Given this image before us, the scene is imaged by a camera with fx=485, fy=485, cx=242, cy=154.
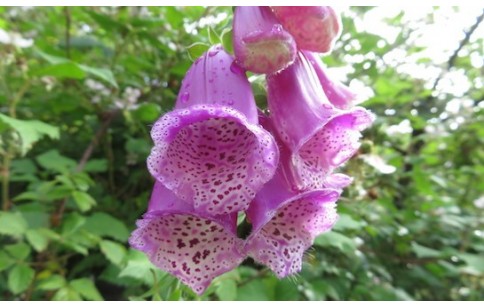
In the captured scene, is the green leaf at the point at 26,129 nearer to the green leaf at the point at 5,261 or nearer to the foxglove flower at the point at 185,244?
the green leaf at the point at 5,261

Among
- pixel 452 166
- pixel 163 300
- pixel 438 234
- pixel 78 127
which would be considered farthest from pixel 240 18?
pixel 452 166

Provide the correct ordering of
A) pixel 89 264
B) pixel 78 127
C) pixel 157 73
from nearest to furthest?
pixel 89 264, pixel 157 73, pixel 78 127

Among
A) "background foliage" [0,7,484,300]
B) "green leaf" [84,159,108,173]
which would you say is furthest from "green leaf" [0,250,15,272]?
"green leaf" [84,159,108,173]

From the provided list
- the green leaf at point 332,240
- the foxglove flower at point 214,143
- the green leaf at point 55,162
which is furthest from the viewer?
the green leaf at point 55,162

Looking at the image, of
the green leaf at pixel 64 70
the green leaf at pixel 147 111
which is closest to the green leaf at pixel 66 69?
the green leaf at pixel 64 70

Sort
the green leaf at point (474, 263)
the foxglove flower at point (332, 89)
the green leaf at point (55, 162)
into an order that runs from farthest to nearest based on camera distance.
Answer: the green leaf at point (474, 263) < the green leaf at point (55, 162) < the foxglove flower at point (332, 89)

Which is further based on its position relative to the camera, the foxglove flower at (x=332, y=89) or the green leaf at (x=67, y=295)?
the green leaf at (x=67, y=295)

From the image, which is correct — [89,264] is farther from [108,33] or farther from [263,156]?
[263,156]

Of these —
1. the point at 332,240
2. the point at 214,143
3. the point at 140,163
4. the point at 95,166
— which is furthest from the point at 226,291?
the point at 140,163
